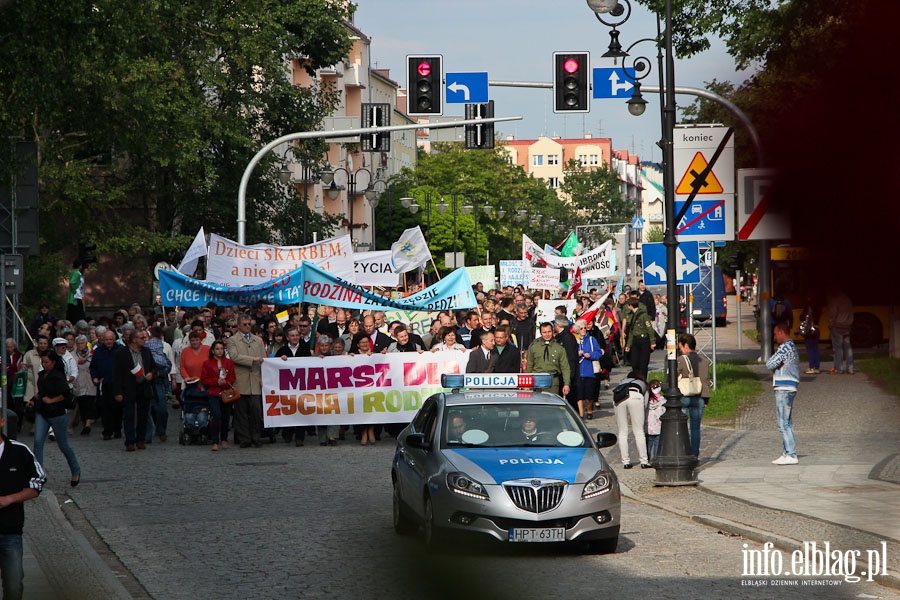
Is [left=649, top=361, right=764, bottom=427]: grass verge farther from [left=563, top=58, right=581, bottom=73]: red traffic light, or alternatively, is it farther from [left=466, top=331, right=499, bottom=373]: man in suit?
[left=563, top=58, right=581, bottom=73]: red traffic light

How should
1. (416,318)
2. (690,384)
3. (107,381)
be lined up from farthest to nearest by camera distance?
(416,318) → (107,381) → (690,384)

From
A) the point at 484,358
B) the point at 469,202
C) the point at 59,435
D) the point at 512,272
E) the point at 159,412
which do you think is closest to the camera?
the point at 59,435

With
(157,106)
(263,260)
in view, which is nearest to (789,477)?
(263,260)

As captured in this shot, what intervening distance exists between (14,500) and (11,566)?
441 millimetres

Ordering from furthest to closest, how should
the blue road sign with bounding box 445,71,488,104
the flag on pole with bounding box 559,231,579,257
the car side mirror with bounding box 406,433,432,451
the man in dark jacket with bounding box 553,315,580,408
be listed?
the flag on pole with bounding box 559,231,579,257 → the blue road sign with bounding box 445,71,488,104 → the man in dark jacket with bounding box 553,315,580,408 → the car side mirror with bounding box 406,433,432,451

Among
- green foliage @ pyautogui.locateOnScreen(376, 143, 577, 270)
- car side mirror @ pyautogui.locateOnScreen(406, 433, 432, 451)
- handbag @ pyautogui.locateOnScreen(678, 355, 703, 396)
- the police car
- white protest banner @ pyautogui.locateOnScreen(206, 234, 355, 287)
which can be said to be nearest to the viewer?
the police car

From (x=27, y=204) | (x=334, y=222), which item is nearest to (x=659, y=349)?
(x=334, y=222)

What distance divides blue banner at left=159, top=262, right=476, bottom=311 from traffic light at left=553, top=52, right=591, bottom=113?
3.96 m

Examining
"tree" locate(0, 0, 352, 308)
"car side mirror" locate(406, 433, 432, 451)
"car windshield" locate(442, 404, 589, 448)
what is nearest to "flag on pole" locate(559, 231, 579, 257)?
"tree" locate(0, 0, 352, 308)

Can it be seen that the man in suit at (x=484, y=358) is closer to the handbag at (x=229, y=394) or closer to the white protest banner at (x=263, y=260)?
the handbag at (x=229, y=394)

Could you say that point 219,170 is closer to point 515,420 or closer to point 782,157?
point 515,420

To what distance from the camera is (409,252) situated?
98.2 ft

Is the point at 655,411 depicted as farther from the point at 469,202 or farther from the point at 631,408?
the point at 469,202

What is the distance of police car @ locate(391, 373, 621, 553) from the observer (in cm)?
1128
